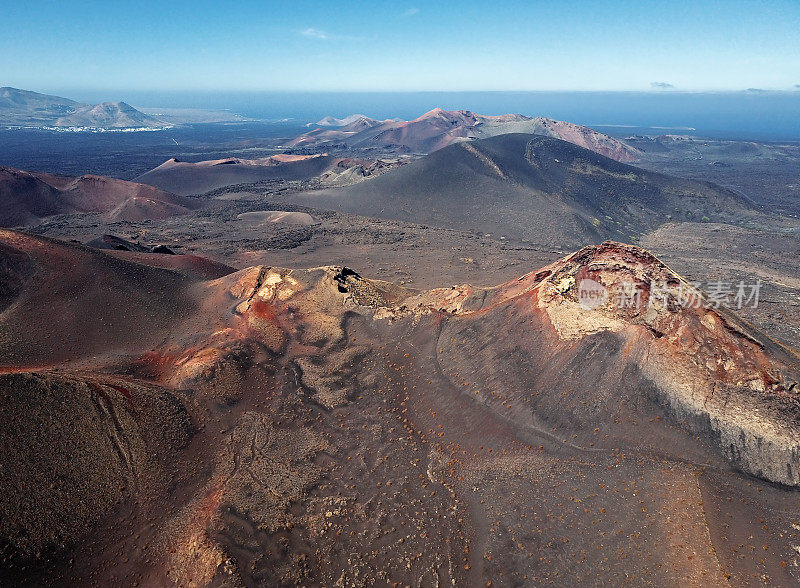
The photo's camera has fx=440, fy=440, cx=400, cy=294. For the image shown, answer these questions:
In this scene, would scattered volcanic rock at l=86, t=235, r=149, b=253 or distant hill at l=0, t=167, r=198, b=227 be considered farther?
distant hill at l=0, t=167, r=198, b=227

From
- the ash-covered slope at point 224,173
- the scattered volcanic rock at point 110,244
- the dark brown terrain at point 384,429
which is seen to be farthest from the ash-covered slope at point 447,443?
the ash-covered slope at point 224,173

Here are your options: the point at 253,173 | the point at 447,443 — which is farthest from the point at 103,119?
the point at 447,443

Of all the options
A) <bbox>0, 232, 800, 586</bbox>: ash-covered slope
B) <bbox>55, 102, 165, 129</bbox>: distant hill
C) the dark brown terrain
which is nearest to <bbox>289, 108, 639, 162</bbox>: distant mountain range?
the dark brown terrain

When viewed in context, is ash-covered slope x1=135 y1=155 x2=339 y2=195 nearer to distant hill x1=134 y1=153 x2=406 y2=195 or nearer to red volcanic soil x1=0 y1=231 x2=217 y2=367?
distant hill x1=134 y1=153 x2=406 y2=195

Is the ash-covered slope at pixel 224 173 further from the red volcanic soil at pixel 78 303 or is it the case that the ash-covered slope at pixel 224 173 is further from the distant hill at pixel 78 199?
the red volcanic soil at pixel 78 303

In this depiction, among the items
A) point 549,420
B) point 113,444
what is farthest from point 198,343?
point 549,420

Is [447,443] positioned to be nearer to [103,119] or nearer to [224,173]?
[224,173]
